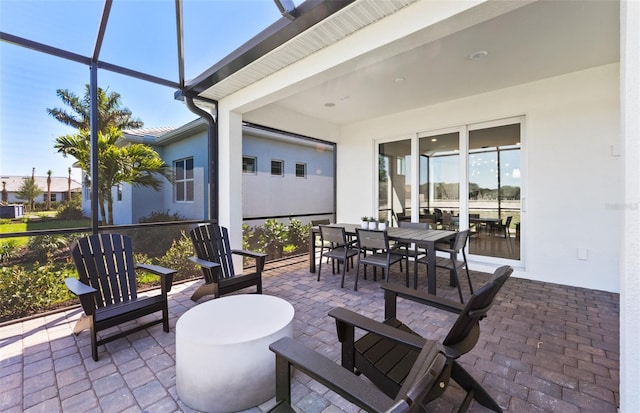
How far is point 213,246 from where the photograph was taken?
3703 mm

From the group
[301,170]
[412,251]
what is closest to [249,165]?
[301,170]

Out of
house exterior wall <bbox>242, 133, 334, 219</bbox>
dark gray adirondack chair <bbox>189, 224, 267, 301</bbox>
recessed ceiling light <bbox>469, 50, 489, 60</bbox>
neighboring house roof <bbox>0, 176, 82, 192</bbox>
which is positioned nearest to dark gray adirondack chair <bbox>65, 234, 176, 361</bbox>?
dark gray adirondack chair <bbox>189, 224, 267, 301</bbox>

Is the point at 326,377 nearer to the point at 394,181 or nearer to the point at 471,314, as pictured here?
the point at 471,314

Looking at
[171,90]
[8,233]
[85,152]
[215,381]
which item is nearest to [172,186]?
[85,152]

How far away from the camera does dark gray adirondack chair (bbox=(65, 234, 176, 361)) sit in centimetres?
237

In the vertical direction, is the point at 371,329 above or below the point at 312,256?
above

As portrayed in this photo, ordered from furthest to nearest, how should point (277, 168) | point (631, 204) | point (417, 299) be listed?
point (277, 168), point (417, 299), point (631, 204)

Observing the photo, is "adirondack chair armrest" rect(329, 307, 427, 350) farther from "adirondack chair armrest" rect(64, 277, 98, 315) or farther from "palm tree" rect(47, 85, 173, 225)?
"palm tree" rect(47, 85, 173, 225)

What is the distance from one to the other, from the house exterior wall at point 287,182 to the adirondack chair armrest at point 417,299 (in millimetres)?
3698

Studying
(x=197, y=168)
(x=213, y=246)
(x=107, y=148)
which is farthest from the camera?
(x=197, y=168)

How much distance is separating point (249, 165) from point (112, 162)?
235cm

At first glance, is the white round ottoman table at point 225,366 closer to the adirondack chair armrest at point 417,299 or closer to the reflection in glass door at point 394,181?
the adirondack chair armrest at point 417,299

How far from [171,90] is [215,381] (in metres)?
4.02

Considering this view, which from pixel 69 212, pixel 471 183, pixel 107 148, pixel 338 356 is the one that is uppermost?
pixel 107 148
